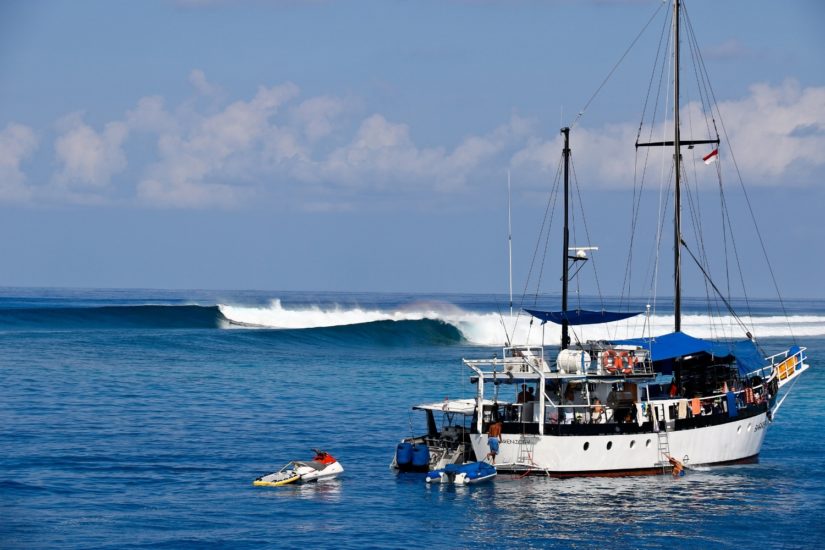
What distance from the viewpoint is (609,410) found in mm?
32281

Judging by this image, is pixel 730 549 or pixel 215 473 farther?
pixel 215 473

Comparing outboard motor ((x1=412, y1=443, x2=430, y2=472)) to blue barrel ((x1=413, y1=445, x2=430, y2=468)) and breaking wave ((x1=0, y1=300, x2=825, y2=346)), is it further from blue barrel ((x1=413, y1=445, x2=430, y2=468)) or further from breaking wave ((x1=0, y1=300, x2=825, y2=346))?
breaking wave ((x1=0, y1=300, x2=825, y2=346))

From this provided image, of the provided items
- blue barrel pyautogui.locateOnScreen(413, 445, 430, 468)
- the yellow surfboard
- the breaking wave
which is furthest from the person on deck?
the breaking wave

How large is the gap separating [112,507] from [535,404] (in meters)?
12.2

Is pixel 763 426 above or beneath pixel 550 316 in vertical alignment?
beneath

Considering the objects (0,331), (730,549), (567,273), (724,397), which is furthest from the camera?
(0,331)

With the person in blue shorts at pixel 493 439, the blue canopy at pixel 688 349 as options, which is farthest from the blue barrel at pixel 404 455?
the blue canopy at pixel 688 349

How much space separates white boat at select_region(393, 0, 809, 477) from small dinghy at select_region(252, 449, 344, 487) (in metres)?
3.24

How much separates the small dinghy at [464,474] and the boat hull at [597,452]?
0.63 meters

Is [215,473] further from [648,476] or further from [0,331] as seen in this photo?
[0,331]

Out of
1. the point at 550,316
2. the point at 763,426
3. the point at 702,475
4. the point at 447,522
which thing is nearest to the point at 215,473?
the point at 447,522

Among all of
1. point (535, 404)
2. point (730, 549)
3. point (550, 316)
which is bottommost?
point (730, 549)

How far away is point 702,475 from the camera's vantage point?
32.4 m

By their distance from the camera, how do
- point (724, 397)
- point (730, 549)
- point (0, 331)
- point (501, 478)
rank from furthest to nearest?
point (0, 331)
point (724, 397)
point (501, 478)
point (730, 549)
